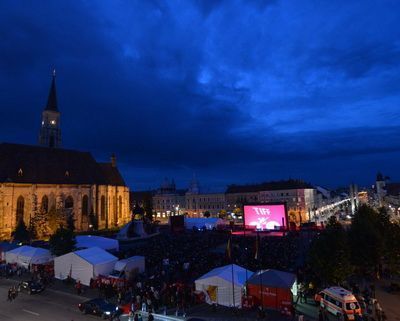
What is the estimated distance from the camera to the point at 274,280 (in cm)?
1903

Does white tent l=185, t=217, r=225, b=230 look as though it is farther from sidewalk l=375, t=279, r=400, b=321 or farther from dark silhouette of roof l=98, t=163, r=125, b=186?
sidewalk l=375, t=279, r=400, b=321

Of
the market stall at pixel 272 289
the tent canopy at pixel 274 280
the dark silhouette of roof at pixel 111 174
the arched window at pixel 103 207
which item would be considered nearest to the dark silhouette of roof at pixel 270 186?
the dark silhouette of roof at pixel 111 174

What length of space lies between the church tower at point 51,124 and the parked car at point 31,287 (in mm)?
66446

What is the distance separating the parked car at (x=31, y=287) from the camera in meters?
23.9

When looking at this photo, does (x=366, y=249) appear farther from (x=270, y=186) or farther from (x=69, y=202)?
(x=270, y=186)

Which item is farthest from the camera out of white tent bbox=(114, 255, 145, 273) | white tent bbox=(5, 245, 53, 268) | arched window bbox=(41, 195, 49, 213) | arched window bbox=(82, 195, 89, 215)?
arched window bbox=(82, 195, 89, 215)

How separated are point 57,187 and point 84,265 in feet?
123

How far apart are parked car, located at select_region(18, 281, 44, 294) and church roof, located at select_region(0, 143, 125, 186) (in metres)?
33.4

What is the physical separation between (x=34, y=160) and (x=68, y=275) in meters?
39.8

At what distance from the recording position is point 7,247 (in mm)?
36656

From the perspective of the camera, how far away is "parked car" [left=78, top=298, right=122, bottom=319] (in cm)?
1808

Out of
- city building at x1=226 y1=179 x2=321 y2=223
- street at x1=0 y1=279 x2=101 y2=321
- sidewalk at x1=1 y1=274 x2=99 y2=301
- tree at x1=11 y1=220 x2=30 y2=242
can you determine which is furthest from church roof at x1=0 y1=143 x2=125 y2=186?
city building at x1=226 y1=179 x2=321 y2=223

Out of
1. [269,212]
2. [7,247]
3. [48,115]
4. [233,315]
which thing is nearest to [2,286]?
[7,247]

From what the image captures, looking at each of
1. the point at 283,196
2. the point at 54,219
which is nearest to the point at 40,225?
the point at 54,219
